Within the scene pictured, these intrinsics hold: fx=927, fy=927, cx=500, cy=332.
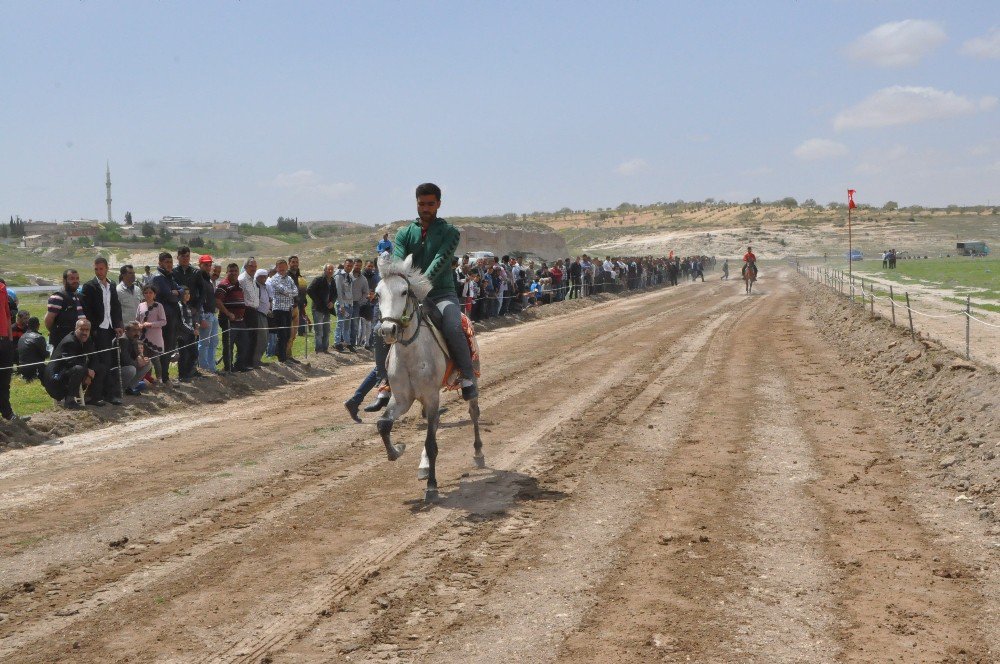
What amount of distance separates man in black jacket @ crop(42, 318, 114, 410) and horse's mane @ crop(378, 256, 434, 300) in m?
6.32

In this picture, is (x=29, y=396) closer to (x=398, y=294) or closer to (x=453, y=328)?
(x=453, y=328)

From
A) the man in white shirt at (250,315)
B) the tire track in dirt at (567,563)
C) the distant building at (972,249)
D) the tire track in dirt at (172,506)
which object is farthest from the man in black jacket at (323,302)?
the distant building at (972,249)

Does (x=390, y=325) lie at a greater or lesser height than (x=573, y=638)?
greater

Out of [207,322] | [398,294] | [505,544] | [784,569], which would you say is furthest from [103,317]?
[784,569]

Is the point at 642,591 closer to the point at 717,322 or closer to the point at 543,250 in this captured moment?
the point at 717,322

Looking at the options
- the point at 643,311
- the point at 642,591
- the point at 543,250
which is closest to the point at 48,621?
the point at 642,591

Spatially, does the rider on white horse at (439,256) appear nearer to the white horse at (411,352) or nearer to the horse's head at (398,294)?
the white horse at (411,352)

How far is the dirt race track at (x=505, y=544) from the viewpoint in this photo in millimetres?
5824

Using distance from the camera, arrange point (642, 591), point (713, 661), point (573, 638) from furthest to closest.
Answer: point (642, 591) → point (573, 638) → point (713, 661)

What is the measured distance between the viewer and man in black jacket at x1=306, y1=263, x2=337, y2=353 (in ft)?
67.1

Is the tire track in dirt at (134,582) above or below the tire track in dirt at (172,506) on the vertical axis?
below

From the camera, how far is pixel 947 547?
7.55m

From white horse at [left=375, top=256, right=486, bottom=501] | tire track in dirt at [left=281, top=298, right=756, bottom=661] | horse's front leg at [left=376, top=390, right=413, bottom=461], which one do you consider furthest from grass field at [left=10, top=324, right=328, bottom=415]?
tire track in dirt at [left=281, top=298, right=756, bottom=661]

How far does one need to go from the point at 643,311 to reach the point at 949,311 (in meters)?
11.1
